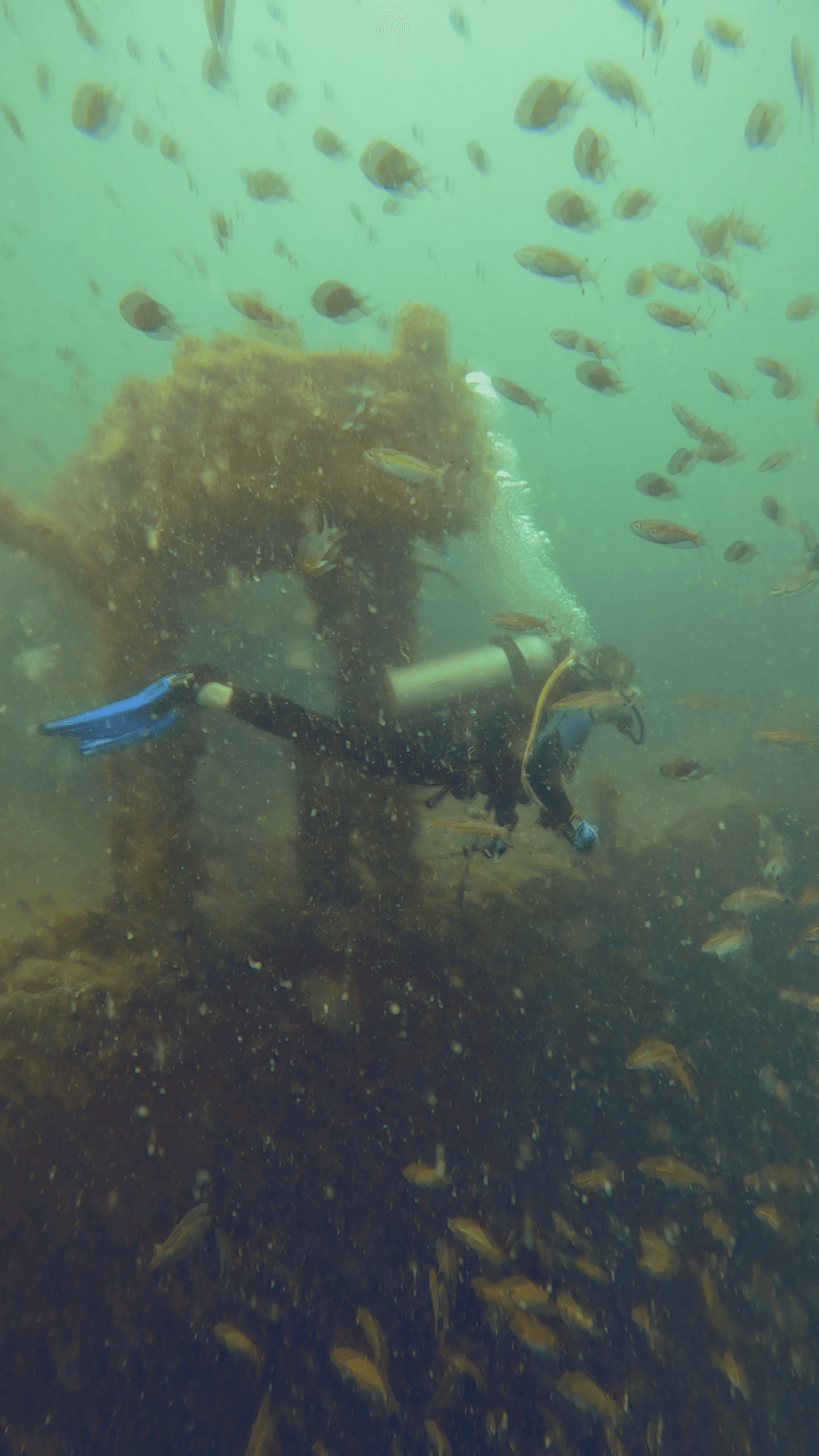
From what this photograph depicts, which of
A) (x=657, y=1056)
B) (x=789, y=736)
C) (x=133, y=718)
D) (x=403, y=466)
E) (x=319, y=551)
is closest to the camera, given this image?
(x=657, y=1056)

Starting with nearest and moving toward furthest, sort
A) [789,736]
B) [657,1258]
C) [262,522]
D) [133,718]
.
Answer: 1. [657,1258]
2. [133,718]
3. [789,736]
4. [262,522]

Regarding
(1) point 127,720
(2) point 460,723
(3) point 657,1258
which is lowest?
(3) point 657,1258

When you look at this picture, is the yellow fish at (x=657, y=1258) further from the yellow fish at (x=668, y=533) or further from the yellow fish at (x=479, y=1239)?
the yellow fish at (x=668, y=533)

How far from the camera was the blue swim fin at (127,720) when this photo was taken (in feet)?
15.6

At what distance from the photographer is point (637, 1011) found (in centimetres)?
511

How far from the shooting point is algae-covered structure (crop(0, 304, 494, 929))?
532cm

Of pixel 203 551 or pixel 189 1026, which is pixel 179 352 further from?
pixel 189 1026

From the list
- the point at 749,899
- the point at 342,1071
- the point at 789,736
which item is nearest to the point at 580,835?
the point at 749,899

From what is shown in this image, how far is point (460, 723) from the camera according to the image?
5156mm

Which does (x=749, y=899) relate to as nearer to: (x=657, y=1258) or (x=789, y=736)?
(x=789, y=736)

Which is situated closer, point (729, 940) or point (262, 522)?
point (729, 940)

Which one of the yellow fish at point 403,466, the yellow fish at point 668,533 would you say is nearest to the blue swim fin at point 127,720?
the yellow fish at point 403,466

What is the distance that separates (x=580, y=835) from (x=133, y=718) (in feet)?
13.2

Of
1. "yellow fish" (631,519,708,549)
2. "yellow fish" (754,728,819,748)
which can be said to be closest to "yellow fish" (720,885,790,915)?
"yellow fish" (754,728,819,748)
